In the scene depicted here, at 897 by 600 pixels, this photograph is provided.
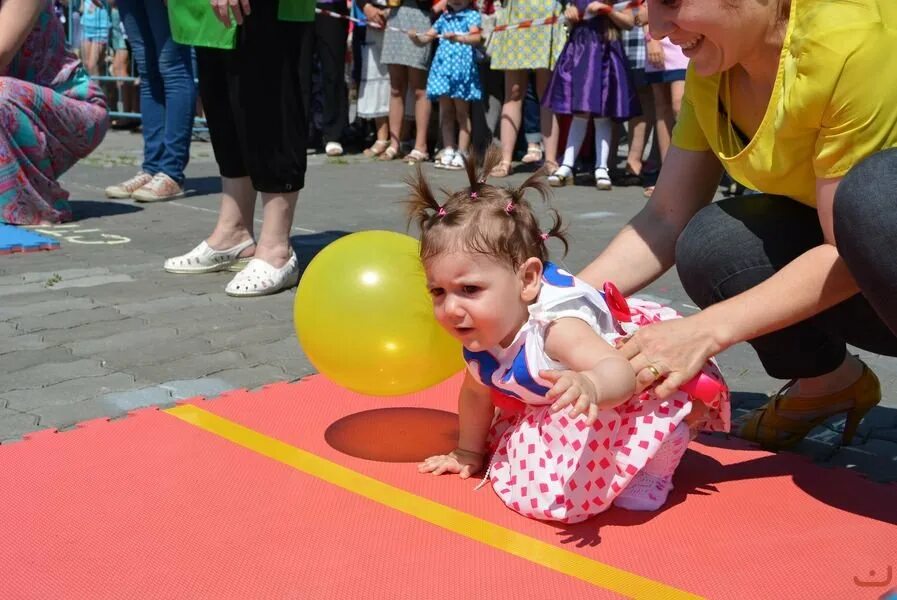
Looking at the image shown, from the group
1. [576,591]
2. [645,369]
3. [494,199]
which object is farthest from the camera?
[494,199]

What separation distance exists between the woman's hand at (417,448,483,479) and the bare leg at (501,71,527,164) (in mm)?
6111

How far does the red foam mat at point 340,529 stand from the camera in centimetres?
198

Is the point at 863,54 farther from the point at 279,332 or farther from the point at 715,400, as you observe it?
the point at 279,332

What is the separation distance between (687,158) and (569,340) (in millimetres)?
776

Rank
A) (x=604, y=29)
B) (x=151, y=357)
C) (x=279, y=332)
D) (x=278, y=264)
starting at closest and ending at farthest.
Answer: (x=151, y=357) < (x=279, y=332) < (x=278, y=264) < (x=604, y=29)

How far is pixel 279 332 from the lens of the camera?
3.68 meters

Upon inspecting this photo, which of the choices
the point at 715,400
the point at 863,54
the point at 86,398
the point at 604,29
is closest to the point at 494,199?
the point at 715,400

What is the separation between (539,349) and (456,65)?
683cm

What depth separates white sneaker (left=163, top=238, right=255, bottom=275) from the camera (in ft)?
14.7

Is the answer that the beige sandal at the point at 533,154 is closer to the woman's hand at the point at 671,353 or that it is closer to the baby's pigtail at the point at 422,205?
the baby's pigtail at the point at 422,205

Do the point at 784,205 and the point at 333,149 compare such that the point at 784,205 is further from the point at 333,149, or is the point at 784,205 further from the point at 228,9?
the point at 333,149

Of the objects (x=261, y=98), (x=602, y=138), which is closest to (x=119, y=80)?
(x=602, y=138)

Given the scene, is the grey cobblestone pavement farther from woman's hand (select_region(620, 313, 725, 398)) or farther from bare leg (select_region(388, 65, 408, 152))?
bare leg (select_region(388, 65, 408, 152))

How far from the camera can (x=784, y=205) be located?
2.59 meters
